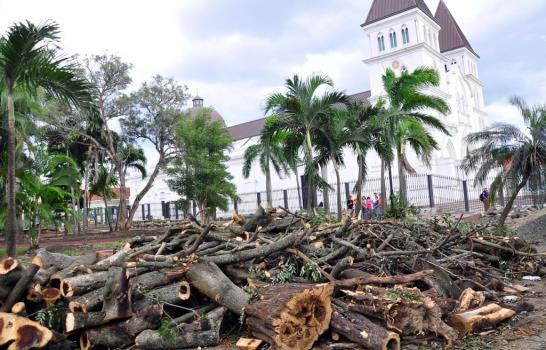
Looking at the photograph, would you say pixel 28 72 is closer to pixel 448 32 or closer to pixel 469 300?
pixel 469 300

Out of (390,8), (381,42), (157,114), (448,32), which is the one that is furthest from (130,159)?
(448,32)

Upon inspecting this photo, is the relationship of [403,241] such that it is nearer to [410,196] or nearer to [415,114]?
[415,114]

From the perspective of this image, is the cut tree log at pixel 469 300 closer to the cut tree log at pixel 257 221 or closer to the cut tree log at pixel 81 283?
the cut tree log at pixel 257 221

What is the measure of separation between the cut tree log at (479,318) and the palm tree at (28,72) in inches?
269

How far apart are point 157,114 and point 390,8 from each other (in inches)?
1061

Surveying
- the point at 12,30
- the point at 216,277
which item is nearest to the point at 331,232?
the point at 216,277

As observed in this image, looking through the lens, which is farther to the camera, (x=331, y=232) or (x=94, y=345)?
(x=331, y=232)

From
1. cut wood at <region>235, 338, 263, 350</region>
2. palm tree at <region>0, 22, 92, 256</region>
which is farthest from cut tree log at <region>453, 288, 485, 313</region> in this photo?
palm tree at <region>0, 22, 92, 256</region>

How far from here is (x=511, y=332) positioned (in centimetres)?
440

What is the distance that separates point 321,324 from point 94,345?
209 centimetres

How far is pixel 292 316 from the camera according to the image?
12.6 ft

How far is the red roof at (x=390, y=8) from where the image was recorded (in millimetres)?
39031

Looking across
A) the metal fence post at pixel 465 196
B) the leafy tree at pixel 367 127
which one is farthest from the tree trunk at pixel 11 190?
the metal fence post at pixel 465 196

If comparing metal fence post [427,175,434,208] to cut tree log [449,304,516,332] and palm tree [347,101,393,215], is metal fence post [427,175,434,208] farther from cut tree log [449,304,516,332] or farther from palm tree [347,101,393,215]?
cut tree log [449,304,516,332]
